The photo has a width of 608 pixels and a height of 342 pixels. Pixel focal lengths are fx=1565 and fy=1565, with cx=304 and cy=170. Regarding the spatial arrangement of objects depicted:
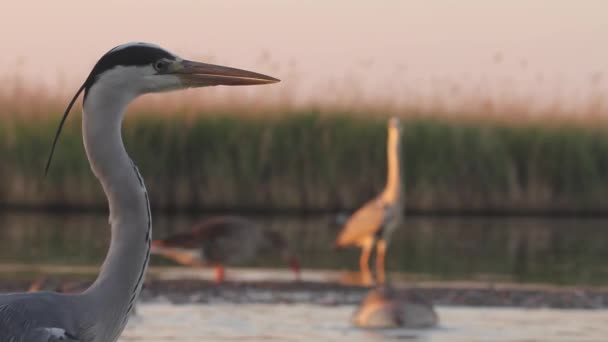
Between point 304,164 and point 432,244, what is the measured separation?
4.07 metres

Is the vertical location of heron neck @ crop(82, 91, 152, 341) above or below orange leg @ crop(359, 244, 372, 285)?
above

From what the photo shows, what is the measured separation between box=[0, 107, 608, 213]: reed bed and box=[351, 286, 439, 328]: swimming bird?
9.60 m

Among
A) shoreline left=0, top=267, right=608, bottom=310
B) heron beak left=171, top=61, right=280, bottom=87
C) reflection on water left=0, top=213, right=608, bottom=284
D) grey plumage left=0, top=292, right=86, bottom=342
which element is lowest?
reflection on water left=0, top=213, right=608, bottom=284

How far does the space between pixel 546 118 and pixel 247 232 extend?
31.5 feet

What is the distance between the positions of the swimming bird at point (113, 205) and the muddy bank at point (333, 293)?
642 centimetres

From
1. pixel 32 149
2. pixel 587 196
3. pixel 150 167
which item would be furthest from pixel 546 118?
pixel 32 149

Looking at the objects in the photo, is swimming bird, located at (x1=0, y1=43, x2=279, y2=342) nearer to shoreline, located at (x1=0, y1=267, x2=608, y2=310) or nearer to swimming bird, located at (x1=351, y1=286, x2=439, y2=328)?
swimming bird, located at (x1=351, y1=286, x2=439, y2=328)

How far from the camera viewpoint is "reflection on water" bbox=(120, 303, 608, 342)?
973cm

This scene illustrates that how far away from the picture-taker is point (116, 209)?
4.98 meters

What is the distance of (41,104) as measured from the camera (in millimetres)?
22047

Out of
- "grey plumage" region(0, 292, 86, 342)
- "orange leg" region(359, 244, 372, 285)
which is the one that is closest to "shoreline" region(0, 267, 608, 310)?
"orange leg" region(359, 244, 372, 285)

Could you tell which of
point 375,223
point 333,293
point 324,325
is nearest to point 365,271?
point 375,223

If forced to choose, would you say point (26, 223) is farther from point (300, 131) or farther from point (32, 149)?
point (300, 131)

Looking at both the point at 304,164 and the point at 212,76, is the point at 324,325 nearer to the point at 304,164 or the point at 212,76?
the point at 212,76
